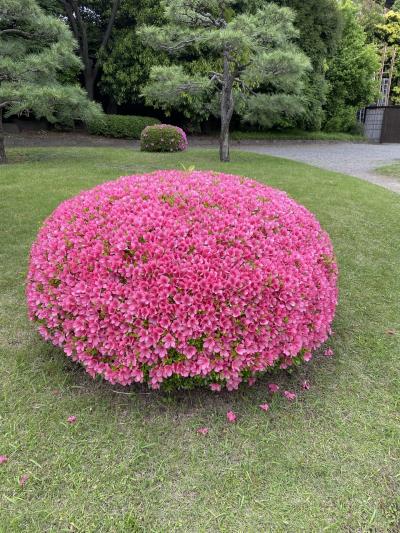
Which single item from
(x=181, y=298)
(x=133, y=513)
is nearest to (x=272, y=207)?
(x=181, y=298)

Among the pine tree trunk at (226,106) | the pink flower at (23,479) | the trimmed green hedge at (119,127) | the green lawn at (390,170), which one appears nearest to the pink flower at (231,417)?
the pink flower at (23,479)

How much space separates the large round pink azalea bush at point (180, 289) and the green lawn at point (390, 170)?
28.8ft

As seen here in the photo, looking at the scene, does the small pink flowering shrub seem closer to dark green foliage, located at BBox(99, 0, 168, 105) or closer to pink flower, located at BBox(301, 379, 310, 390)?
dark green foliage, located at BBox(99, 0, 168, 105)

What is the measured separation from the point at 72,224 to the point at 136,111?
17.3 meters

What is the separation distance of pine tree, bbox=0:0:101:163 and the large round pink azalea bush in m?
7.27

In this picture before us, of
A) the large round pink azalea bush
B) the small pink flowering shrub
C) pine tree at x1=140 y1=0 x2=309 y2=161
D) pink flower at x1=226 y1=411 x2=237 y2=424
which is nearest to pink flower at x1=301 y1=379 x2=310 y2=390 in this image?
the large round pink azalea bush

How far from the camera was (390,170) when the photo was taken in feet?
33.9

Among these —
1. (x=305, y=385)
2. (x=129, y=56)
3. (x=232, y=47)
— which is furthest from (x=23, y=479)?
(x=129, y=56)

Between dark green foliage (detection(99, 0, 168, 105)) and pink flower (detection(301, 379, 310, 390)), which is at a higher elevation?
dark green foliage (detection(99, 0, 168, 105))

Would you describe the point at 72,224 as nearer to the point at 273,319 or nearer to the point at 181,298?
the point at 181,298

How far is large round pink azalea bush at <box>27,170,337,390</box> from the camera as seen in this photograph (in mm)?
1904

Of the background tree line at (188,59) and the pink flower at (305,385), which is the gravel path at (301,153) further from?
the pink flower at (305,385)

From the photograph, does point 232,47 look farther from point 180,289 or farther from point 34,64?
point 180,289

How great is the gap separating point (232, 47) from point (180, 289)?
860cm
